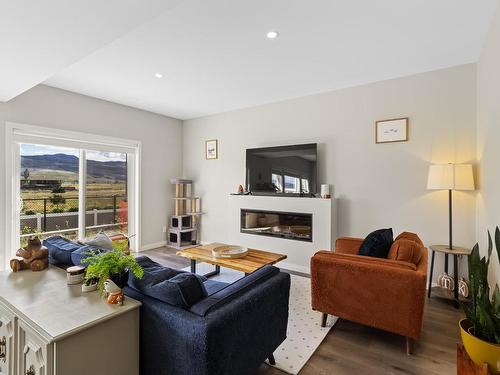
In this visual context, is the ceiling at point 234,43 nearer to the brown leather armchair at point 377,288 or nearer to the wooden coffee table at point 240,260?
the brown leather armchair at point 377,288

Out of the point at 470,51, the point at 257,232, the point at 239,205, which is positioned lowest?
the point at 257,232

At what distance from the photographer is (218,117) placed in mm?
5199

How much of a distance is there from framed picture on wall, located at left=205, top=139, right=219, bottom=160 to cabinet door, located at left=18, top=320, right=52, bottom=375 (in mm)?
4103

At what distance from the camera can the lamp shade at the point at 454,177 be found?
2.77m

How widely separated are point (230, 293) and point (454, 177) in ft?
8.85

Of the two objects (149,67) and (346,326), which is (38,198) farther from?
(346,326)

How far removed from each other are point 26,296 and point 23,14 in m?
1.73

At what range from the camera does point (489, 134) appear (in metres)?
2.31

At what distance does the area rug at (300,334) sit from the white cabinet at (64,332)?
41.1 inches

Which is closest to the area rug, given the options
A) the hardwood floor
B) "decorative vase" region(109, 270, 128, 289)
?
the hardwood floor

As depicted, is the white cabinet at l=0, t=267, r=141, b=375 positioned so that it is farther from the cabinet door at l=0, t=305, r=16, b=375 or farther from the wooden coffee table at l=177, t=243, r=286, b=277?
the wooden coffee table at l=177, t=243, r=286, b=277

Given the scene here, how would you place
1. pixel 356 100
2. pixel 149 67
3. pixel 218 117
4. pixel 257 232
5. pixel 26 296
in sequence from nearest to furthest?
1. pixel 26 296
2. pixel 149 67
3. pixel 356 100
4. pixel 257 232
5. pixel 218 117

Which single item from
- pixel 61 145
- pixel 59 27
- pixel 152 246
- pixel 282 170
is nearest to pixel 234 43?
pixel 59 27

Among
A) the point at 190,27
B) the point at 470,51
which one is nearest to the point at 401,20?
the point at 470,51
